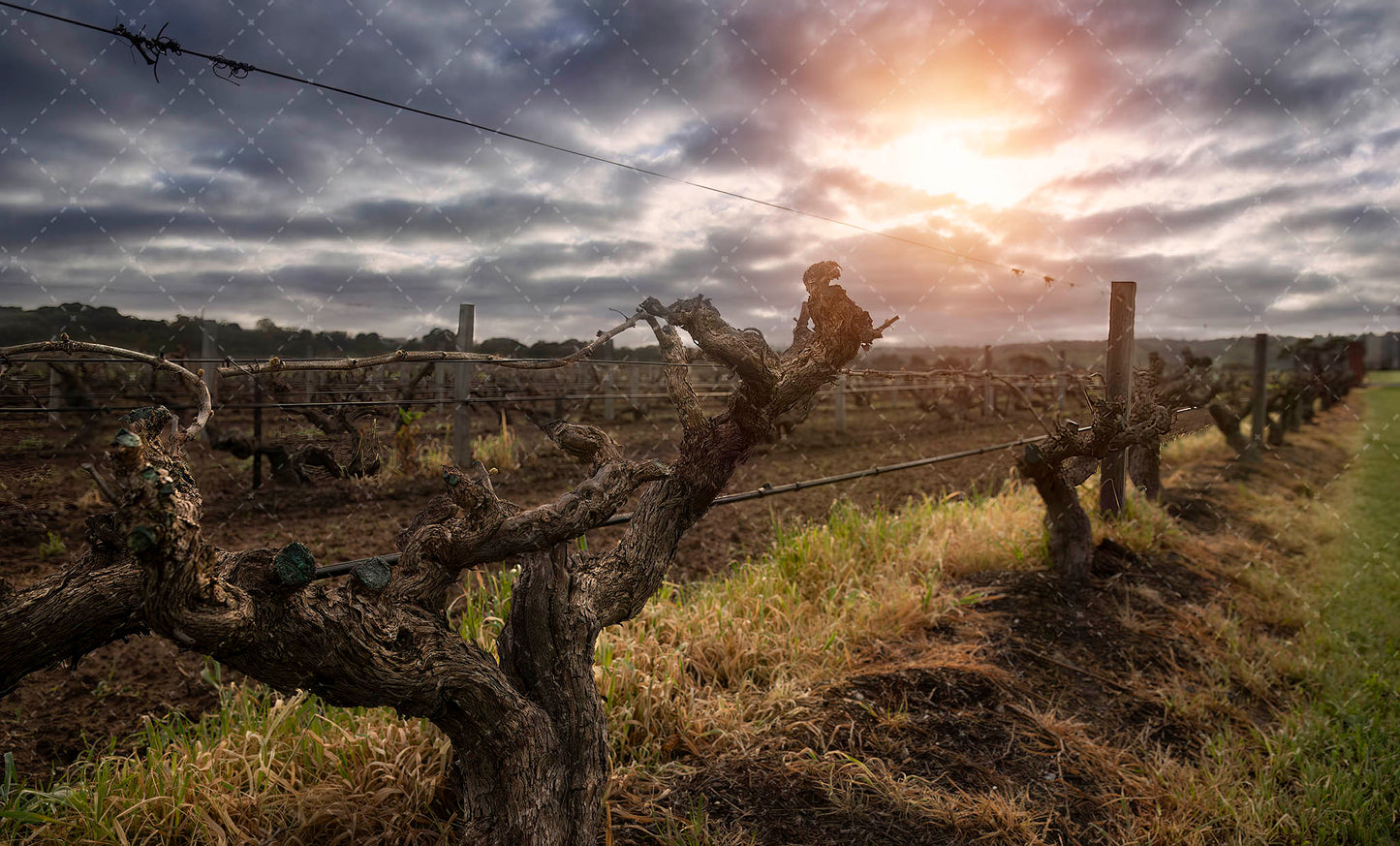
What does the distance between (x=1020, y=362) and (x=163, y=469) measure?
31070 millimetres

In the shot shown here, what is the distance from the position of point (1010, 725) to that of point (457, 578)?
2869 millimetres

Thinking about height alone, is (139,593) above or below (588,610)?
above

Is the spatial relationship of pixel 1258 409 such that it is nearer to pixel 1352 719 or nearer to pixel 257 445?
pixel 1352 719

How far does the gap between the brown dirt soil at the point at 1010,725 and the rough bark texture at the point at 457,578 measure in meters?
0.74

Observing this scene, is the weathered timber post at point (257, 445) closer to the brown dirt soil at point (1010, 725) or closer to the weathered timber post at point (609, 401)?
the brown dirt soil at point (1010, 725)

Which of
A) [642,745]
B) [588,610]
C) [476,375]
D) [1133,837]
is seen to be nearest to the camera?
[588,610]

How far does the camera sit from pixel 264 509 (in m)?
7.16

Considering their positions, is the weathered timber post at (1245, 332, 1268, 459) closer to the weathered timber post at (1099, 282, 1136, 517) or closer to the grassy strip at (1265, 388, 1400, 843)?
the grassy strip at (1265, 388, 1400, 843)

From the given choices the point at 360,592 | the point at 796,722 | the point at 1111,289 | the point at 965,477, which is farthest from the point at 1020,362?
the point at 360,592

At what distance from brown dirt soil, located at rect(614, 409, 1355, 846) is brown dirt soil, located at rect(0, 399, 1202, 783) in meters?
1.47

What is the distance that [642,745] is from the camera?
117 inches

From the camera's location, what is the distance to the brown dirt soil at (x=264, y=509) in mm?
3322

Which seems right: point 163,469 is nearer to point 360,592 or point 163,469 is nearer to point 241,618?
point 241,618

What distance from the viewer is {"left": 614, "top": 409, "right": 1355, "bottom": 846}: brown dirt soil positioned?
8.85 ft
